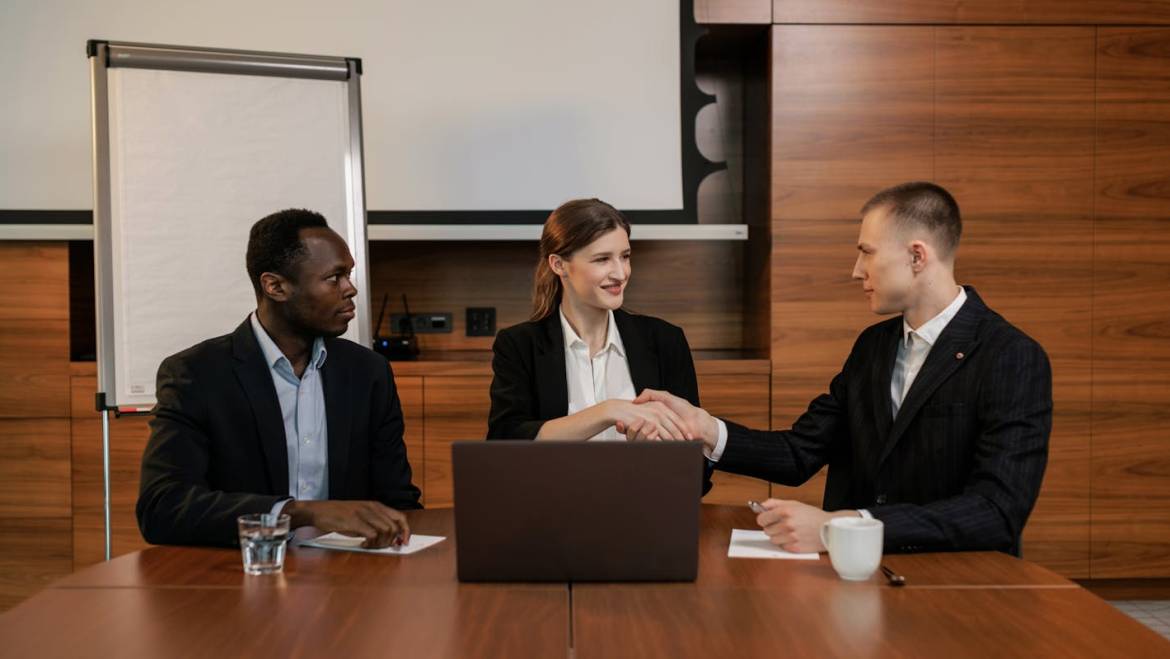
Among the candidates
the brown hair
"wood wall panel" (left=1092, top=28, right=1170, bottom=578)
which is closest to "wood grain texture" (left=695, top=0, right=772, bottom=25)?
"wood wall panel" (left=1092, top=28, right=1170, bottom=578)

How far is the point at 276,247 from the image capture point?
247cm

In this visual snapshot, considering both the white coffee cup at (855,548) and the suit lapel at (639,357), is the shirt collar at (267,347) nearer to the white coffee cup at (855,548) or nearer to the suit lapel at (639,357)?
the suit lapel at (639,357)

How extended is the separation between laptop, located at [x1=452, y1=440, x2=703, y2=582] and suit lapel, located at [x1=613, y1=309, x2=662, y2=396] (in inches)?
46.3

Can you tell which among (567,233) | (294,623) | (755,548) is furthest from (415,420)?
(294,623)

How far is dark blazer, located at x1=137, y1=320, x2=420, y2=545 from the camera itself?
1.91m

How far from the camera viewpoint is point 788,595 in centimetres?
151

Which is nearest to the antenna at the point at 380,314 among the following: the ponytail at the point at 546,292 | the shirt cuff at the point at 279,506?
the ponytail at the point at 546,292

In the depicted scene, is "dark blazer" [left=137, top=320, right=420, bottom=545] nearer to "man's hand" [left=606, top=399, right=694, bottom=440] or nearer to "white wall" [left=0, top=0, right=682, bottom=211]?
"man's hand" [left=606, top=399, right=694, bottom=440]

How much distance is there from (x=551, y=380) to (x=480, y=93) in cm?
161

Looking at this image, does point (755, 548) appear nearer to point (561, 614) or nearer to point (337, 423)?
point (561, 614)

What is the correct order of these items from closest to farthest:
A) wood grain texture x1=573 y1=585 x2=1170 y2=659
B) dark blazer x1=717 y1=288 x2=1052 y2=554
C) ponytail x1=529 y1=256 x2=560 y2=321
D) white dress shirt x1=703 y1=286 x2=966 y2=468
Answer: wood grain texture x1=573 y1=585 x2=1170 y2=659, dark blazer x1=717 y1=288 x2=1052 y2=554, white dress shirt x1=703 y1=286 x2=966 y2=468, ponytail x1=529 y1=256 x2=560 y2=321

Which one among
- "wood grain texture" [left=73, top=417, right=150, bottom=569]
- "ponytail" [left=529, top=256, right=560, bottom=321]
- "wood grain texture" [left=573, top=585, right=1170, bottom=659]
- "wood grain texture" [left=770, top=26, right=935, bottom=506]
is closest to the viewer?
"wood grain texture" [left=573, top=585, right=1170, bottom=659]

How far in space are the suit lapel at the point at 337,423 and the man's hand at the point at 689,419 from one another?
607 millimetres

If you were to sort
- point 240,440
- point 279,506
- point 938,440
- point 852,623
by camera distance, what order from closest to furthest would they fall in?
point 852,623 → point 279,506 → point 938,440 → point 240,440
